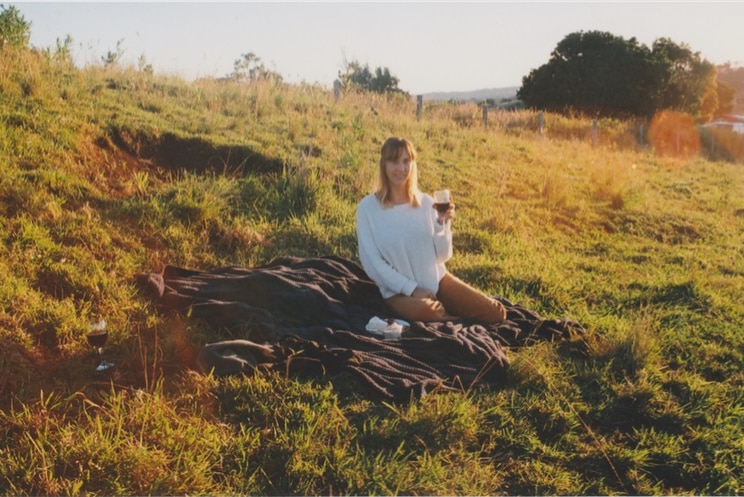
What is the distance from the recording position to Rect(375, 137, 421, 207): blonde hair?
5.23 meters

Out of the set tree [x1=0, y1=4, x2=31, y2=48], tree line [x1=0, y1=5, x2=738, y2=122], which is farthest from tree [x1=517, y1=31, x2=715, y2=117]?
tree [x1=0, y1=4, x2=31, y2=48]

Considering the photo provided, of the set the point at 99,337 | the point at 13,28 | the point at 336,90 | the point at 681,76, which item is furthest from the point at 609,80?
the point at 99,337

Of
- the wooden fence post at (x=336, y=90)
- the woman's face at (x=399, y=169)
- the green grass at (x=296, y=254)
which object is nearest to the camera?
the green grass at (x=296, y=254)

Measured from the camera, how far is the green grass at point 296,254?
338 centimetres

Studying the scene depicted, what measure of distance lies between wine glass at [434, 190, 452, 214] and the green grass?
4.00 ft

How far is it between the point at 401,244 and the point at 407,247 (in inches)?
2.4

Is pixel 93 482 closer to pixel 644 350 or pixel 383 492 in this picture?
pixel 383 492

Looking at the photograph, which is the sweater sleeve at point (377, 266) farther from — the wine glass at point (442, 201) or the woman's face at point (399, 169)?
the wine glass at point (442, 201)

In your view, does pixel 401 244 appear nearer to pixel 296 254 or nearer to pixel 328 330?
pixel 328 330

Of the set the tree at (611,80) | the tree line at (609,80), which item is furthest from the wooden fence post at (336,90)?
the tree at (611,80)

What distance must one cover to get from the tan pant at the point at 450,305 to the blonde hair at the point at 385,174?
29.6 inches

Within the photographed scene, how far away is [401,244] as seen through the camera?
209 inches

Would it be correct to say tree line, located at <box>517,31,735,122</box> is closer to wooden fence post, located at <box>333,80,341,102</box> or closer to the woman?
wooden fence post, located at <box>333,80,341,102</box>

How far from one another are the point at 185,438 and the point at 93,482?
0.48m
